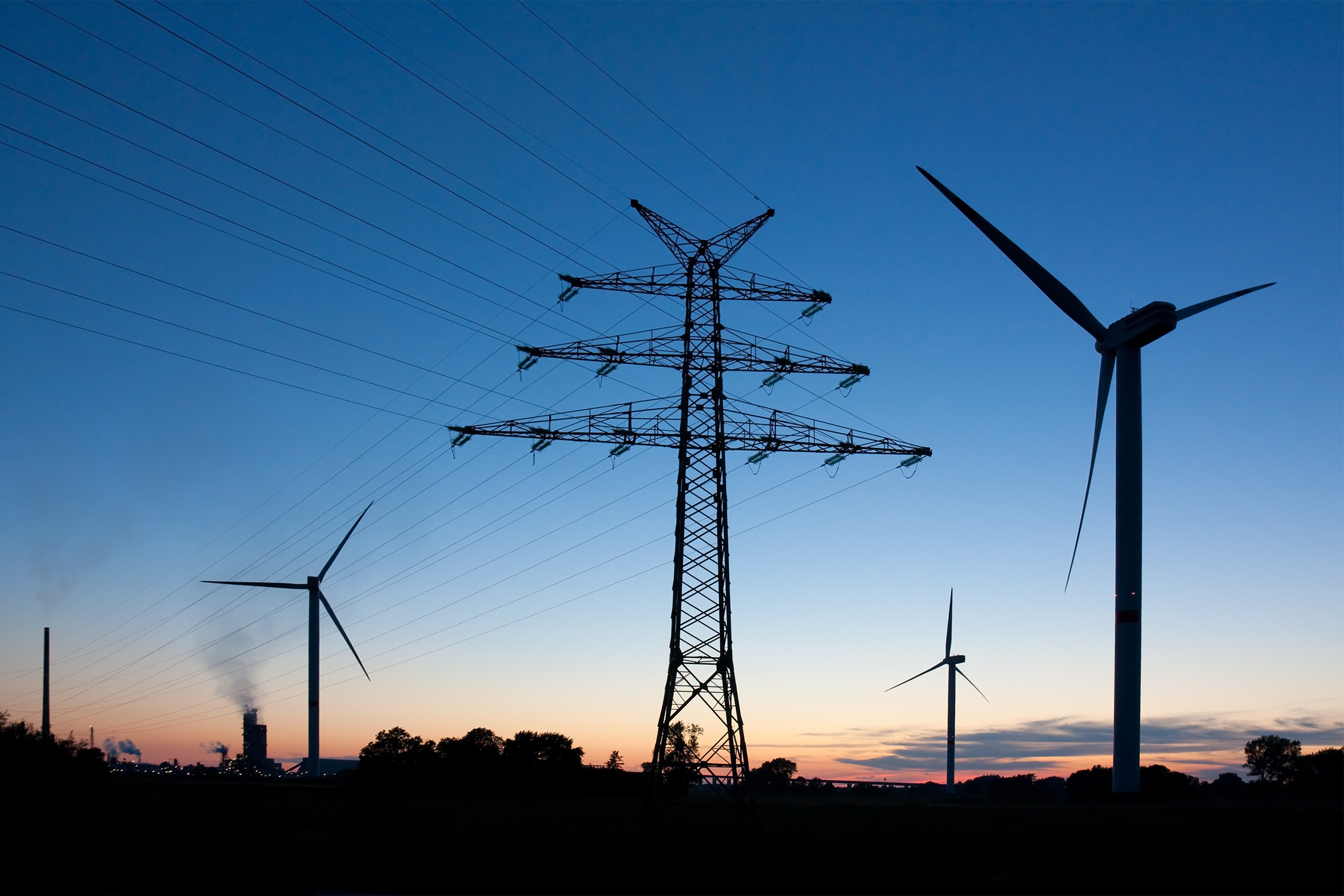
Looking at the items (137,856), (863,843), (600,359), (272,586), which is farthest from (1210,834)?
(272,586)

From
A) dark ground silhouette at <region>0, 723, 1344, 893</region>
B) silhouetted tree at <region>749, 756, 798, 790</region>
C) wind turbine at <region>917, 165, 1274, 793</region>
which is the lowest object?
silhouetted tree at <region>749, 756, 798, 790</region>

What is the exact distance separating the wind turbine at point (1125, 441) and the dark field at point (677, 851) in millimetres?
4005

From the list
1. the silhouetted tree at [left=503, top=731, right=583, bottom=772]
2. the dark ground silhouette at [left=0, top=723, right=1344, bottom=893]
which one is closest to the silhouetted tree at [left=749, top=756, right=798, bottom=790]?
the silhouetted tree at [left=503, top=731, right=583, bottom=772]

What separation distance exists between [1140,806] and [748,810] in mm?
18394

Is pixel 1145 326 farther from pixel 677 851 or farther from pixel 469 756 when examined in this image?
pixel 469 756

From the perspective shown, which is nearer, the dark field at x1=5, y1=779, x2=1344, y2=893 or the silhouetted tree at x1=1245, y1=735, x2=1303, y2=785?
the dark field at x1=5, y1=779, x2=1344, y2=893

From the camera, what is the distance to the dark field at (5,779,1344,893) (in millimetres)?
33719

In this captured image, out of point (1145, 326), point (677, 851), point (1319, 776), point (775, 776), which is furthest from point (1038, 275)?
point (775, 776)

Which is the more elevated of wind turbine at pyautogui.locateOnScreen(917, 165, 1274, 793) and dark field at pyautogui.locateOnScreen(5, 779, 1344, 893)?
wind turbine at pyautogui.locateOnScreen(917, 165, 1274, 793)

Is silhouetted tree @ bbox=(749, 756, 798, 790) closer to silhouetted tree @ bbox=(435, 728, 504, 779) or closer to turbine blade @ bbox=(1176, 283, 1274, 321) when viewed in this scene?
silhouetted tree @ bbox=(435, 728, 504, 779)

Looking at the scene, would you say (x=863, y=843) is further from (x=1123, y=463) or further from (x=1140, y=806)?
(x=1123, y=463)

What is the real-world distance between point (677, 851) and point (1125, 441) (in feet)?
110

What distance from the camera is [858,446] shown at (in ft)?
192

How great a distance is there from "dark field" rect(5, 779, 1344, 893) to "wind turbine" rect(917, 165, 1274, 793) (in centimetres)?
401
